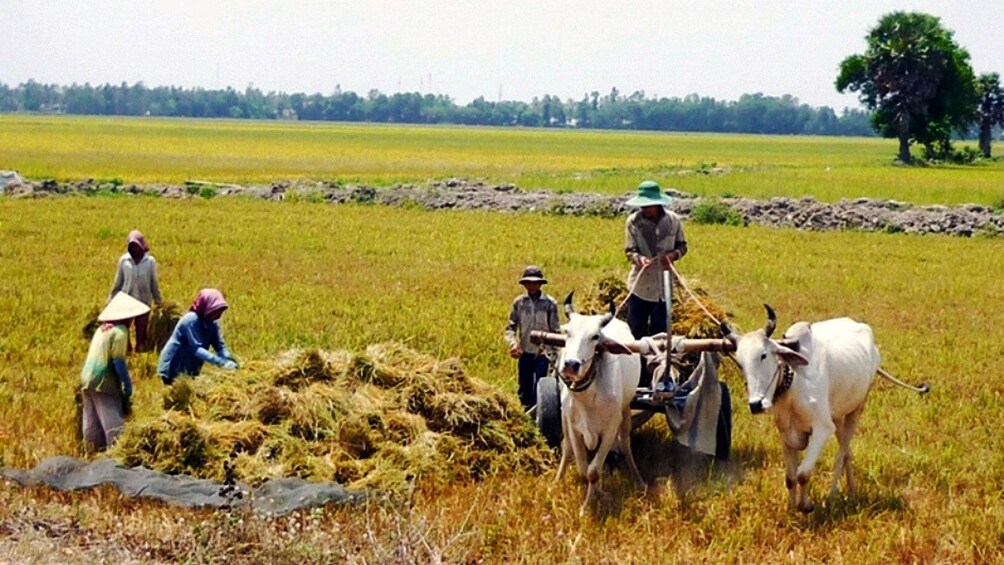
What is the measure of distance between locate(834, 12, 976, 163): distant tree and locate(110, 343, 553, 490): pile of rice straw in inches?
2629

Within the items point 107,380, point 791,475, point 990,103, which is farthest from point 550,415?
point 990,103

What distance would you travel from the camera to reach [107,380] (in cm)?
888

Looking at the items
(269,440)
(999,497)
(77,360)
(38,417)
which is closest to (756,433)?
(999,497)

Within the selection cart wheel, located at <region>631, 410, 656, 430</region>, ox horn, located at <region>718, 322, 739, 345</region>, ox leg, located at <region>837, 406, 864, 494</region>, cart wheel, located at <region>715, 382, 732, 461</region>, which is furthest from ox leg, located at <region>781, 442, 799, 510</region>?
cart wheel, located at <region>631, 410, 656, 430</region>

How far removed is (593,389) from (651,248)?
6.34ft

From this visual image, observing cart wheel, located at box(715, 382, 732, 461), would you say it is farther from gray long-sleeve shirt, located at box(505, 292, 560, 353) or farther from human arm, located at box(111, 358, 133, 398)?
human arm, located at box(111, 358, 133, 398)

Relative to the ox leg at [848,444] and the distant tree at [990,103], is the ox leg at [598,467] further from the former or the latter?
the distant tree at [990,103]

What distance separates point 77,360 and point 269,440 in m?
4.79

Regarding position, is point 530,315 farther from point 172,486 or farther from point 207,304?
point 172,486

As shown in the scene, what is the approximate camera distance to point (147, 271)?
1198 centimetres

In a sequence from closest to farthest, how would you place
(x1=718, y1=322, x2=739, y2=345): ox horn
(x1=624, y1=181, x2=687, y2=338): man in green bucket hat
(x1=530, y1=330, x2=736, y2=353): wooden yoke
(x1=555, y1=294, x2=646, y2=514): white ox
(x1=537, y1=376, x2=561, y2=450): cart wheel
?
1. (x1=555, y1=294, x2=646, y2=514): white ox
2. (x1=718, y1=322, x2=739, y2=345): ox horn
3. (x1=530, y1=330, x2=736, y2=353): wooden yoke
4. (x1=537, y1=376, x2=561, y2=450): cart wheel
5. (x1=624, y1=181, x2=687, y2=338): man in green bucket hat

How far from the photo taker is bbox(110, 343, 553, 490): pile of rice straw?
8344 millimetres

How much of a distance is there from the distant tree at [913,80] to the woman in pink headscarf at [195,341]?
220 ft

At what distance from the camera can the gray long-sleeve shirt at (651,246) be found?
9633mm
